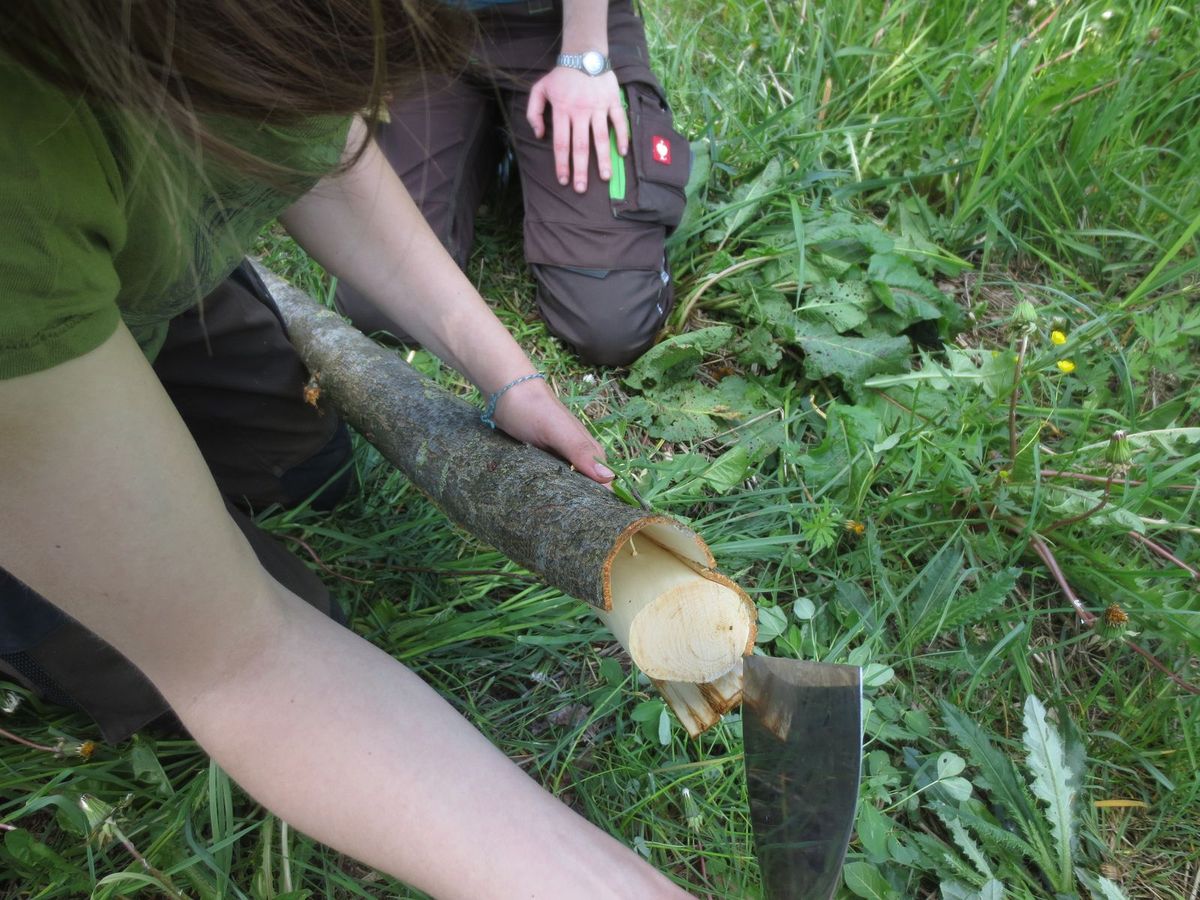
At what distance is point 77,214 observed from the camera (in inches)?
29.2

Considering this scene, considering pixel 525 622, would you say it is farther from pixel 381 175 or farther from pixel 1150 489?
pixel 1150 489

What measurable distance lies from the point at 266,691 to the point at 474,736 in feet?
0.79

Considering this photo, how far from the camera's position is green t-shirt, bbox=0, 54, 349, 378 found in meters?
0.68

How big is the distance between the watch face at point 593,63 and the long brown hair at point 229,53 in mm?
1465

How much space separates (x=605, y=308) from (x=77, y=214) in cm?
148

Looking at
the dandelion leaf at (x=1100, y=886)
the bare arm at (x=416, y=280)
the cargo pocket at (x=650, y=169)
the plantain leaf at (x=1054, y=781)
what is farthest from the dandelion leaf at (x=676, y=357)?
the dandelion leaf at (x=1100, y=886)

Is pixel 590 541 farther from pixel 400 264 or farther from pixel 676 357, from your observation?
pixel 676 357

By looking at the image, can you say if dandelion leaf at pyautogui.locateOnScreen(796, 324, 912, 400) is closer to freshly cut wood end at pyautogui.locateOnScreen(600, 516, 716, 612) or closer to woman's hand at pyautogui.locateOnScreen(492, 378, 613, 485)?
woman's hand at pyautogui.locateOnScreen(492, 378, 613, 485)

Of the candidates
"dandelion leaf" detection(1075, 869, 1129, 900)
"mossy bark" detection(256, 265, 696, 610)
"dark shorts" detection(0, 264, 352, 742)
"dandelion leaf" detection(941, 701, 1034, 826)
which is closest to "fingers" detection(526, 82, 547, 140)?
"mossy bark" detection(256, 265, 696, 610)

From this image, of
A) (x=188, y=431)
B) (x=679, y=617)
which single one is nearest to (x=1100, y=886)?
(x=679, y=617)

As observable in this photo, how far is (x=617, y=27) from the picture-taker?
2467mm

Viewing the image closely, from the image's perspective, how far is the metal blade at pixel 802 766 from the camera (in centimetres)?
A: 93

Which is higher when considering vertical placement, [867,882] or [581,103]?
[581,103]

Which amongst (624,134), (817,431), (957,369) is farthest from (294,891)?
(624,134)
